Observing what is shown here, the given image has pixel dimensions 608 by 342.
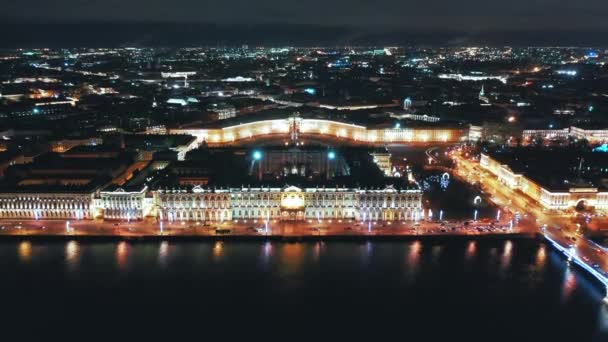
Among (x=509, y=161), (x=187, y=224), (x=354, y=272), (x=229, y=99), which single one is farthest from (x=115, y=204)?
(x=229, y=99)

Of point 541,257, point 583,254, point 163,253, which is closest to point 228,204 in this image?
point 163,253

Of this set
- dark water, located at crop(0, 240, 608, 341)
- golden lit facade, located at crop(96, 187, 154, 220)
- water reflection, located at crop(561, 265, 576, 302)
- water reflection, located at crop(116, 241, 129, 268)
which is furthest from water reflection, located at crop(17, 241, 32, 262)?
water reflection, located at crop(561, 265, 576, 302)

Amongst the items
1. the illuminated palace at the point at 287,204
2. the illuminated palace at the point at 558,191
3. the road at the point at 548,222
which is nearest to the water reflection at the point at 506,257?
the road at the point at 548,222

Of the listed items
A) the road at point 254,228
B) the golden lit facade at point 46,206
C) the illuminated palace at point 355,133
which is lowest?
the road at point 254,228

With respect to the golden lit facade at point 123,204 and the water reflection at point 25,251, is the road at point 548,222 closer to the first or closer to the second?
the golden lit facade at point 123,204

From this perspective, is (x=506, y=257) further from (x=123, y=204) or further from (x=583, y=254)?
(x=123, y=204)

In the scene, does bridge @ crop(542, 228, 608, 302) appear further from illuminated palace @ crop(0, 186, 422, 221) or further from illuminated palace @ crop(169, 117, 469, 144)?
illuminated palace @ crop(169, 117, 469, 144)

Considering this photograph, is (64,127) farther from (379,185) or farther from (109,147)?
(379,185)
